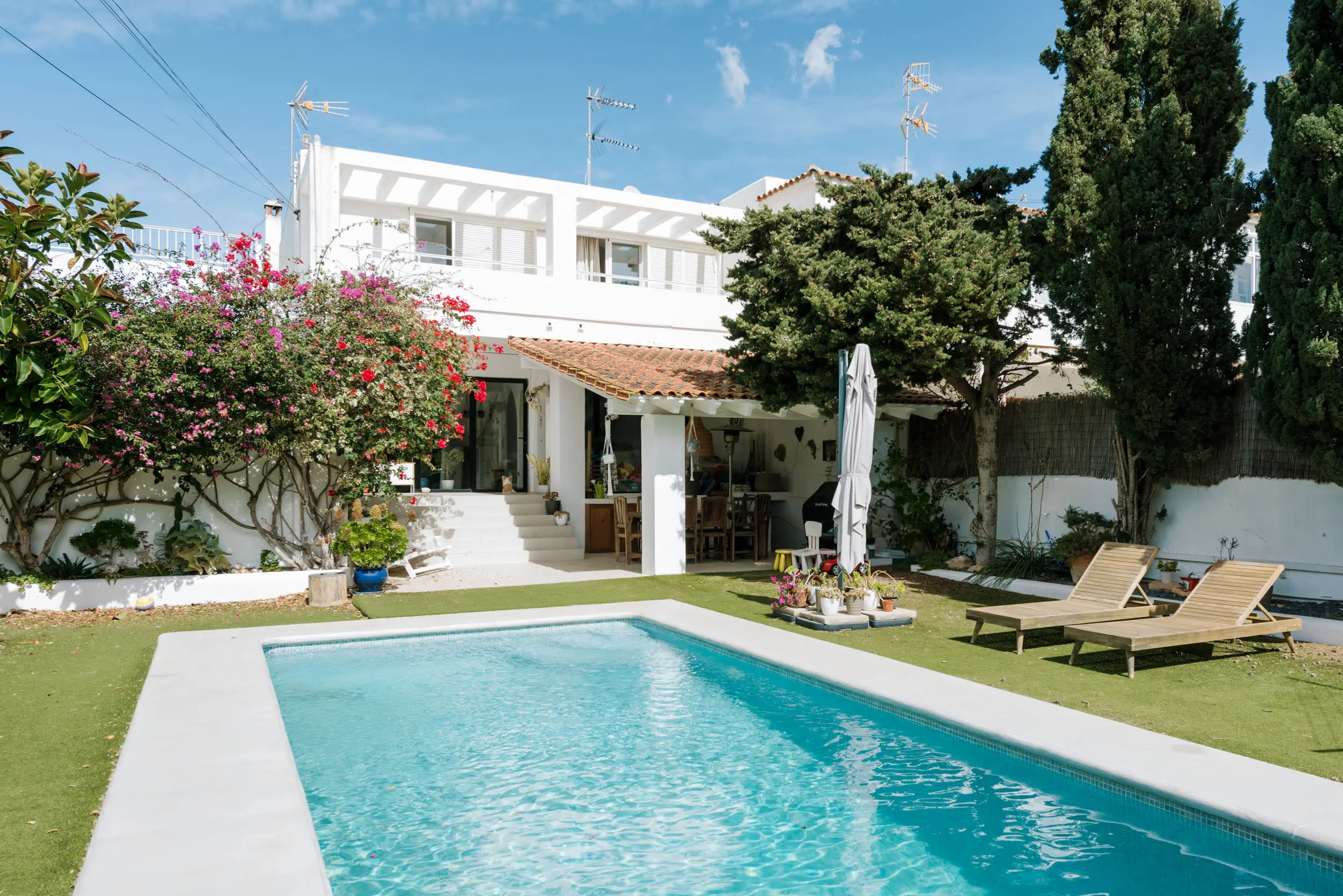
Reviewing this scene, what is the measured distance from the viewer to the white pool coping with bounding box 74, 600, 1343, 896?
13.4 feet

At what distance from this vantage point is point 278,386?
1183 cm

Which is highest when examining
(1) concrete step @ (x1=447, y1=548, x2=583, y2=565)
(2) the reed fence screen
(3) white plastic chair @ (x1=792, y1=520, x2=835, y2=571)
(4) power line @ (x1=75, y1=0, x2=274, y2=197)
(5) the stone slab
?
(4) power line @ (x1=75, y1=0, x2=274, y2=197)

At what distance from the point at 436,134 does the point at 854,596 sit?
A: 2402 cm

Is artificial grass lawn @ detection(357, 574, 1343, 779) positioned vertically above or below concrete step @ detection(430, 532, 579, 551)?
below

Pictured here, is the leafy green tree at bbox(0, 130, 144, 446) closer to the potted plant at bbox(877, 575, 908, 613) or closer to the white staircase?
the white staircase

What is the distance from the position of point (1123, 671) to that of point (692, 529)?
31.0 ft

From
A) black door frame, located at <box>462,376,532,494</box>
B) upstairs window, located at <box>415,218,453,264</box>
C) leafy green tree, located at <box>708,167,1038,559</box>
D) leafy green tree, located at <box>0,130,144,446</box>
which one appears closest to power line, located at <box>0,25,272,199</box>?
upstairs window, located at <box>415,218,453,264</box>

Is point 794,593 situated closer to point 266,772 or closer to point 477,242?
point 266,772

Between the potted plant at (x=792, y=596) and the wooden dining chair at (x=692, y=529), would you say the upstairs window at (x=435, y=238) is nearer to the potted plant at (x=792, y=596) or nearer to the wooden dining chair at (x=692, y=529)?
the wooden dining chair at (x=692, y=529)

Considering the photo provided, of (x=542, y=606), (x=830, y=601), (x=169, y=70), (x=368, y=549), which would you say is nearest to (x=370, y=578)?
(x=368, y=549)

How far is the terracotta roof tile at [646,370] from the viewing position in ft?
46.0

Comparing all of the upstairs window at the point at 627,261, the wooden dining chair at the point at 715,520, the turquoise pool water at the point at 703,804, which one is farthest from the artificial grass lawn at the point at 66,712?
the upstairs window at the point at 627,261

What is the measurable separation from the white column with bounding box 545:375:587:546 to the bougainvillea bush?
3.60m

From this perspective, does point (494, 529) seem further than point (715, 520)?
Yes
